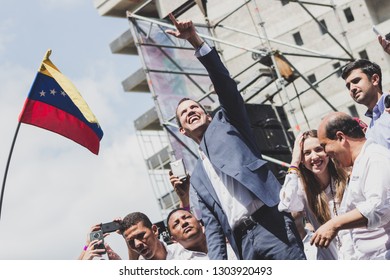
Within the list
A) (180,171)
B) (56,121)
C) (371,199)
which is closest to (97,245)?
(180,171)

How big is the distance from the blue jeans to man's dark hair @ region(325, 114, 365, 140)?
22.8 inches

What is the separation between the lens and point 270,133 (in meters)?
A: 11.9

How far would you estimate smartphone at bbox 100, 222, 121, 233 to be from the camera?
5330 millimetres

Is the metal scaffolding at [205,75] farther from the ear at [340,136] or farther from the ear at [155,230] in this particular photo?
the ear at [340,136]

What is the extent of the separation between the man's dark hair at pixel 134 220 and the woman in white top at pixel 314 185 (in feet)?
4.51

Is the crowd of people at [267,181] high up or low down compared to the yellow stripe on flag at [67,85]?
down

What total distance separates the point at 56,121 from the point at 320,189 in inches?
106

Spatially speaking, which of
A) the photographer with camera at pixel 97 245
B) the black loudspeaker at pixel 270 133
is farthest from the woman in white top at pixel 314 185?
the black loudspeaker at pixel 270 133

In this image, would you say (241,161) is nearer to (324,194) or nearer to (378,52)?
(324,194)

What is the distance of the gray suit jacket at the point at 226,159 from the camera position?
168 inches

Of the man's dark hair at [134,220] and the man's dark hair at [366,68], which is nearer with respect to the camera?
the man's dark hair at [366,68]

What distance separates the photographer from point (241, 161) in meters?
4.31

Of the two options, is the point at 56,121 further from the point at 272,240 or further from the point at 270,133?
the point at 270,133
